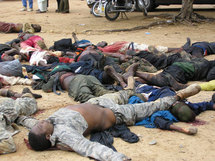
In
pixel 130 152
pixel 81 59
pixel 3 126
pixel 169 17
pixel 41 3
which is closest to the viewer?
pixel 130 152

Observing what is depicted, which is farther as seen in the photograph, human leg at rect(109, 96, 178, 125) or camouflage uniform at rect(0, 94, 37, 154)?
human leg at rect(109, 96, 178, 125)

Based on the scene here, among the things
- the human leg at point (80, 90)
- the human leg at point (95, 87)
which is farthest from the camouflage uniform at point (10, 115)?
the human leg at point (95, 87)

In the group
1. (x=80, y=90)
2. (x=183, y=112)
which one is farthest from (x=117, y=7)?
(x=183, y=112)

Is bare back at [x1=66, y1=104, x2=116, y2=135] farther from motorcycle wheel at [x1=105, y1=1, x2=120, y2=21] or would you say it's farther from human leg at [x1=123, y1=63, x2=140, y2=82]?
motorcycle wheel at [x1=105, y1=1, x2=120, y2=21]

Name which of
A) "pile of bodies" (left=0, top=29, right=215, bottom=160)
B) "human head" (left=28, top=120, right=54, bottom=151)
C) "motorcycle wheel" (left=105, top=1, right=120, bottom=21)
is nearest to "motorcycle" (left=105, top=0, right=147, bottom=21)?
"motorcycle wheel" (left=105, top=1, right=120, bottom=21)

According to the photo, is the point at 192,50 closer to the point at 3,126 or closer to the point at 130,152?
the point at 130,152

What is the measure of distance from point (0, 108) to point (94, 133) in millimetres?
1107

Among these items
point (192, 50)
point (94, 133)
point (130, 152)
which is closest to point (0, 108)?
point (94, 133)

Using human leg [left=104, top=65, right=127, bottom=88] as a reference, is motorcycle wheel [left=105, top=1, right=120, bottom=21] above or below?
above

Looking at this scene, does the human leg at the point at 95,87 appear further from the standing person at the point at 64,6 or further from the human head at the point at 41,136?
the standing person at the point at 64,6

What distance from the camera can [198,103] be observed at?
360 cm

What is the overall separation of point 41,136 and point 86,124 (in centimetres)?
45

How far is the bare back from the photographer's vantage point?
9.89 feet

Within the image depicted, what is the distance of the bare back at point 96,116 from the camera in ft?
9.89
